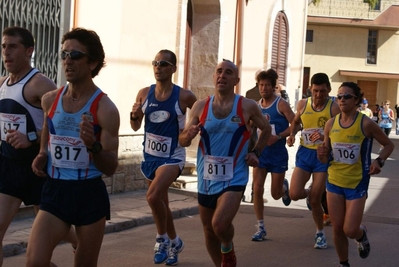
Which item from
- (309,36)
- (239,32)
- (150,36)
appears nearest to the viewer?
(150,36)

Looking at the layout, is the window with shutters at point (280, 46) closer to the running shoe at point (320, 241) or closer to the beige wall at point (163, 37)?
→ the beige wall at point (163, 37)

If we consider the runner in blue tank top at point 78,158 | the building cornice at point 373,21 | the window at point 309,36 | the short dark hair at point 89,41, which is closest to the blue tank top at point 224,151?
the runner in blue tank top at point 78,158

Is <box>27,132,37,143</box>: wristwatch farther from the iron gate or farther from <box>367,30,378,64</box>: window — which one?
<box>367,30,378,64</box>: window

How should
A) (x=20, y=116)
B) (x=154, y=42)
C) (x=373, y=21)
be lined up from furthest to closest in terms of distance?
(x=373, y=21)
(x=154, y=42)
(x=20, y=116)

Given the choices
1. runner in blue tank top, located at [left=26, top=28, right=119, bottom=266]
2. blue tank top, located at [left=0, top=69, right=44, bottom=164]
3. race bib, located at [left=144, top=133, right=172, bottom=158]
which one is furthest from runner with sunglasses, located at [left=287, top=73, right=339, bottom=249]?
runner in blue tank top, located at [left=26, top=28, right=119, bottom=266]

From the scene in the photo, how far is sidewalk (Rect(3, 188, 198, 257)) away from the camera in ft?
28.2

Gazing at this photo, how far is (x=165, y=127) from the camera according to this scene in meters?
8.47

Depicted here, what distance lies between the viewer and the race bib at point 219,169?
711cm

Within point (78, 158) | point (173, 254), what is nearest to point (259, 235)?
point (173, 254)

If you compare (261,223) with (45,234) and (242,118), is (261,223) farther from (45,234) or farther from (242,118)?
(45,234)

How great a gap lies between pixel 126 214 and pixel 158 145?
275cm

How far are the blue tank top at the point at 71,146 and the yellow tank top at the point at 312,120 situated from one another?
5.12m

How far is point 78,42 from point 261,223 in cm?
540

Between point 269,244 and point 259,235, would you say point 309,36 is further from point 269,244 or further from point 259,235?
point 269,244
